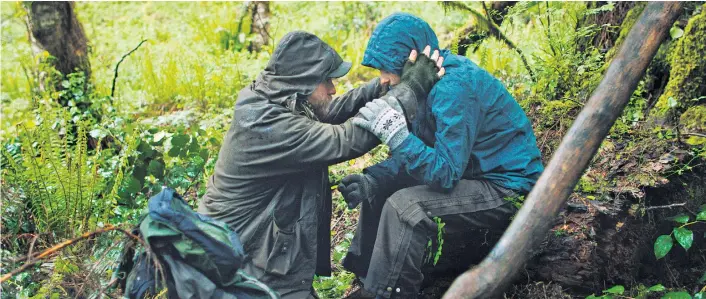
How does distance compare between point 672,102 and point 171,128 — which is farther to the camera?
point 171,128

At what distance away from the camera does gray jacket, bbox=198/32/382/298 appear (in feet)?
13.3

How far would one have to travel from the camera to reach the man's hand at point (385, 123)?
389 centimetres

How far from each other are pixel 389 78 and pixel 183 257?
1.77 metres

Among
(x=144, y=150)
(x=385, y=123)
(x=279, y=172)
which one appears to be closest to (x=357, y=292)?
(x=279, y=172)

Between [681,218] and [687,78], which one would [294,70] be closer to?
[681,218]

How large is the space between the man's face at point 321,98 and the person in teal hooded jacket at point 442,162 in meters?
0.32

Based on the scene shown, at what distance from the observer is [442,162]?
12.9ft

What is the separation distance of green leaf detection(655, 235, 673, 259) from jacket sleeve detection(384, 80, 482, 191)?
1.46m

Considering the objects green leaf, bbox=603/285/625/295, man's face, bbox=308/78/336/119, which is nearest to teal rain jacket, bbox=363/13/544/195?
man's face, bbox=308/78/336/119

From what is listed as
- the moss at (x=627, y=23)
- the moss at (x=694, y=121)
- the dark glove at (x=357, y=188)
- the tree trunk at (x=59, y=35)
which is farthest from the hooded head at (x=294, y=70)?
the tree trunk at (x=59, y=35)

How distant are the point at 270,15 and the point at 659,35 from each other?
7.52m

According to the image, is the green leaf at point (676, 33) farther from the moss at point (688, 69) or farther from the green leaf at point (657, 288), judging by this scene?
the green leaf at point (657, 288)

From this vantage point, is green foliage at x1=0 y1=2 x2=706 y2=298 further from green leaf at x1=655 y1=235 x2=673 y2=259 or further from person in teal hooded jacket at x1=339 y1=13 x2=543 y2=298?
person in teal hooded jacket at x1=339 y1=13 x2=543 y2=298

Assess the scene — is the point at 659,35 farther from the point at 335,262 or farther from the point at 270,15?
the point at 270,15
